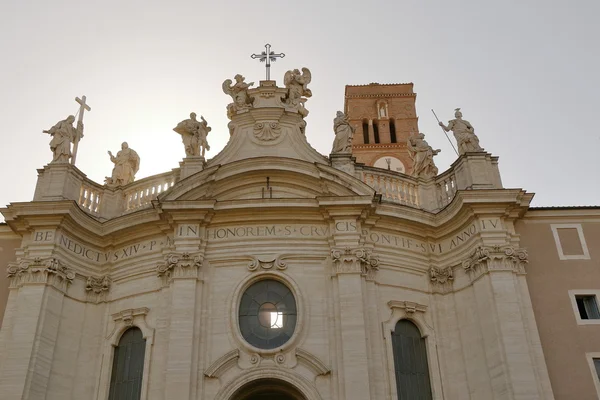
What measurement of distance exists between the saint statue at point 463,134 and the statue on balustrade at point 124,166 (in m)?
8.54

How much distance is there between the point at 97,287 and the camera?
16109 mm

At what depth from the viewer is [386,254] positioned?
1595 centimetres

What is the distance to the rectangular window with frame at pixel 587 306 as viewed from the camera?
1518cm

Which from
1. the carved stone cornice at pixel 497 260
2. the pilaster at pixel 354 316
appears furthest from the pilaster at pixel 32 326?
the carved stone cornice at pixel 497 260

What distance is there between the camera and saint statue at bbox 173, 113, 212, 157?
17438 millimetres

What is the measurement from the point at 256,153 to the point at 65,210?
16.3ft

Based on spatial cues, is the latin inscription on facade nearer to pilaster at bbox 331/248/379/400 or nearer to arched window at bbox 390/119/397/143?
pilaster at bbox 331/248/379/400

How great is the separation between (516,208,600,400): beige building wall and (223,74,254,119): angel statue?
7.89m

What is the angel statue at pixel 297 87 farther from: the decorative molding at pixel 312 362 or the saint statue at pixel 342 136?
the decorative molding at pixel 312 362

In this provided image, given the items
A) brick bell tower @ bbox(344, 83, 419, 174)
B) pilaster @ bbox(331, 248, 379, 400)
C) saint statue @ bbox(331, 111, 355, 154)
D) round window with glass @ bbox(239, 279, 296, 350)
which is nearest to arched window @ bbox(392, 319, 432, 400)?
pilaster @ bbox(331, 248, 379, 400)

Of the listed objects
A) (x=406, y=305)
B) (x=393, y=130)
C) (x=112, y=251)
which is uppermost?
(x=393, y=130)

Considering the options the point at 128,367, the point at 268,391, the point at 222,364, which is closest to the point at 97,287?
the point at 128,367

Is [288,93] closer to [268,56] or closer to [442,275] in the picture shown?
[268,56]

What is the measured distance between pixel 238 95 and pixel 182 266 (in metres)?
5.48
